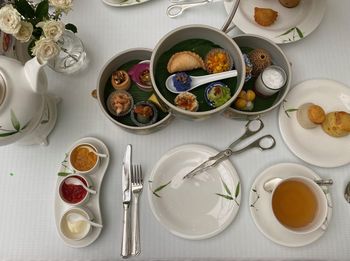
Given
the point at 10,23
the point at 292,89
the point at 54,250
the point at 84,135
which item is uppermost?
the point at 10,23

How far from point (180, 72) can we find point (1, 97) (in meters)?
0.34

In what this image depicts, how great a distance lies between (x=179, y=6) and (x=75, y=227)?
0.57 metres

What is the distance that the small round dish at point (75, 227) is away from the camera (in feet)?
2.10

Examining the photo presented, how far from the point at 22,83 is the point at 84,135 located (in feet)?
0.67

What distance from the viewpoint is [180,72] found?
0.67m

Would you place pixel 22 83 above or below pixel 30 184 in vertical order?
above

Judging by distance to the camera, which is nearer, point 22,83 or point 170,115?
point 22,83

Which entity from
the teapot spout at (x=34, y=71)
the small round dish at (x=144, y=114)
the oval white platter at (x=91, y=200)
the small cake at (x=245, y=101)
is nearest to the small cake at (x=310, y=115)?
Answer: the small cake at (x=245, y=101)

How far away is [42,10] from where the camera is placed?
64 cm

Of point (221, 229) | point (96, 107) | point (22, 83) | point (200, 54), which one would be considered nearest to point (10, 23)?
point (22, 83)

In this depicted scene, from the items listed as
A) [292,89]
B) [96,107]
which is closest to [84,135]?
[96,107]

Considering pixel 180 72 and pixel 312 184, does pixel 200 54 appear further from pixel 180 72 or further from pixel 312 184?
pixel 312 184

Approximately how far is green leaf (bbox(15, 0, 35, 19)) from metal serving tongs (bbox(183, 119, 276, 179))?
1.50ft

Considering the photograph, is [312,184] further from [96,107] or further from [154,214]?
[96,107]
